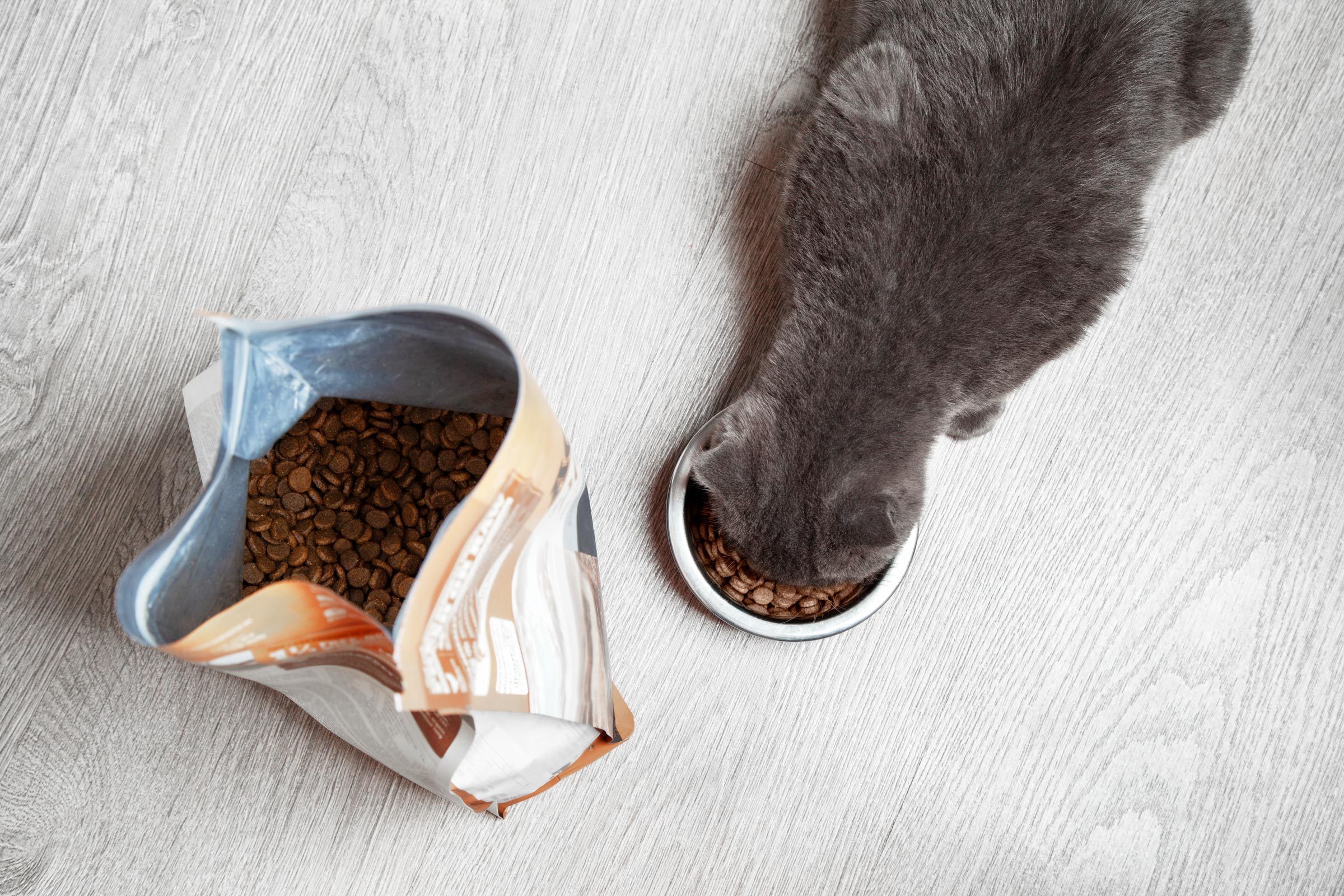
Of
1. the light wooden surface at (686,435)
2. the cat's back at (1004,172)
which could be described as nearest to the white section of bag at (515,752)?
the light wooden surface at (686,435)

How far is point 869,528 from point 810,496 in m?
0.06

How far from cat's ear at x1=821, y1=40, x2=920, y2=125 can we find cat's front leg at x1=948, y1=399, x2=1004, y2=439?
30 centimetres

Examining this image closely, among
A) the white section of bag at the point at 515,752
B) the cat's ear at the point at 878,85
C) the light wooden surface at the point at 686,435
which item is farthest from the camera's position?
the light wooden surface at the point at 686,435

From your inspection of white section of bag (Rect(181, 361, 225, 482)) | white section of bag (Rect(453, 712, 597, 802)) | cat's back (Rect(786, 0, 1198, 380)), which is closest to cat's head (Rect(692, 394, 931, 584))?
cat's back (Rect(786, 0, 1198, 380))

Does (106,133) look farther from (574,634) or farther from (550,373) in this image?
(574,634)

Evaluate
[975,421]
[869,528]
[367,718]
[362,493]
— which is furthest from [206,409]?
[975,421]

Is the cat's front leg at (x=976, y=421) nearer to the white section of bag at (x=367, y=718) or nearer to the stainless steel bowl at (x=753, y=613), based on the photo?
the stainless steel bowl at (x=753, y=613)

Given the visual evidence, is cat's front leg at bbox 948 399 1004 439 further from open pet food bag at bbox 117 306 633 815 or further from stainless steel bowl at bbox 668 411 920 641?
open pet food bag at bbox 117 306 633 815

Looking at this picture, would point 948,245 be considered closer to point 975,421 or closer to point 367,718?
point 975,421

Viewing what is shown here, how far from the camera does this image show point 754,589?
0.83 meters

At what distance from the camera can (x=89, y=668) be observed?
0.88 m

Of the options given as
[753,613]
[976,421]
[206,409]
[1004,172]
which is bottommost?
[753,613]

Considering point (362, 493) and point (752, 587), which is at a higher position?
point (362, 493)

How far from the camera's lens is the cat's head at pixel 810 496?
73 centimetres
